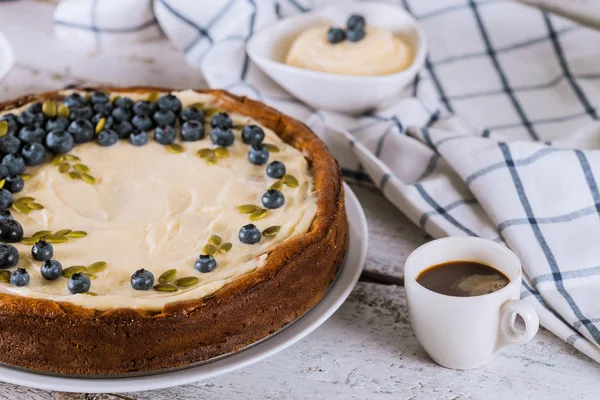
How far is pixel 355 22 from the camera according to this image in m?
2.76

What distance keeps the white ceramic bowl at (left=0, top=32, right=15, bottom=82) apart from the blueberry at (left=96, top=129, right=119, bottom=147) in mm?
764

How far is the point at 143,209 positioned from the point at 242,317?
0.43 metres

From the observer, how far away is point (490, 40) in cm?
303

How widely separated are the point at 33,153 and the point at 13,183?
0.43 ft

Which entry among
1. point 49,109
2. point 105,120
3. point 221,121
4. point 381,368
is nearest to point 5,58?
point 49,109

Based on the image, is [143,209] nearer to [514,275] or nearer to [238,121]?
[238,121]

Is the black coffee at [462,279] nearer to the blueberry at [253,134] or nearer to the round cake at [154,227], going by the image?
the round cake at [154,227]

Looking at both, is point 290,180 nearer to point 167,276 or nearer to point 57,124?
point 167,276

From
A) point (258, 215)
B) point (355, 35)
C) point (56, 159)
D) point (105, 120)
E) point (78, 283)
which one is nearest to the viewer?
point (78, 283)

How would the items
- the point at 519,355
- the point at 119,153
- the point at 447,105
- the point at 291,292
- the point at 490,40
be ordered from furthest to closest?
the point at 490,40 → the point at 447,105 → the point at 119,153 → the point at 519,355 → the point at 291,292

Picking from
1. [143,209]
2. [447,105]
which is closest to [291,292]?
→ [143,209]

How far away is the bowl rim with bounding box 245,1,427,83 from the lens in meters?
2.62

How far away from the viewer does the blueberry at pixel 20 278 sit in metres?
1.72

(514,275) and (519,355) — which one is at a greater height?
(514,275)
